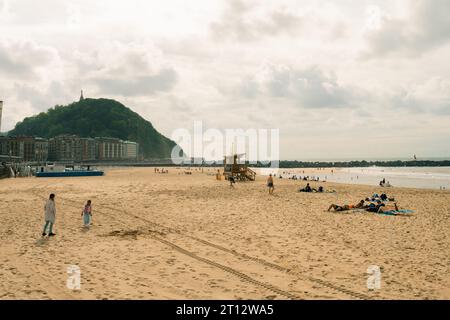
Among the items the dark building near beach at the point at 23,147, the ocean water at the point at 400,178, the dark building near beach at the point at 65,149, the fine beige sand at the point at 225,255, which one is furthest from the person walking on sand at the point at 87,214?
the dark building near beach at the point at 65,149

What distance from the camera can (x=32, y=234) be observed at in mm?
12500

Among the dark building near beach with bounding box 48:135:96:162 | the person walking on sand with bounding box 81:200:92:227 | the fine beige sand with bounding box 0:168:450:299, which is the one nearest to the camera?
the fine beige sand with bounding box 0:168:450:299

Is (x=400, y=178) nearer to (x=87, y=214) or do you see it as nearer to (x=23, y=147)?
(x=87, y=214)

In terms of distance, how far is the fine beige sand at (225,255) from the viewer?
7251 mm

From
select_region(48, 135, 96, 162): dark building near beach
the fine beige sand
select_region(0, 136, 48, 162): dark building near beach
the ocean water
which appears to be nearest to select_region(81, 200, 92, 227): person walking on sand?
the fine beige sand

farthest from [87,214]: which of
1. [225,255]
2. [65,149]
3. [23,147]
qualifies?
[65,149]

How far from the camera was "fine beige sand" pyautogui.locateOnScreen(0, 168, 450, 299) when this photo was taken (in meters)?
7.25

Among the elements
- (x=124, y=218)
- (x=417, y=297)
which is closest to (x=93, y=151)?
(x=124, y=218)

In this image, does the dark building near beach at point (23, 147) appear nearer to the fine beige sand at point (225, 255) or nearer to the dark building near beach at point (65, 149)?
the dark building near beach at point (65, 149)

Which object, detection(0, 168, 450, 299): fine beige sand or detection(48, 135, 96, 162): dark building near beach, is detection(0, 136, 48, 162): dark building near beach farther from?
detection(0, 168, 450, 299): fine beige sand

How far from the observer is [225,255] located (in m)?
9.98
